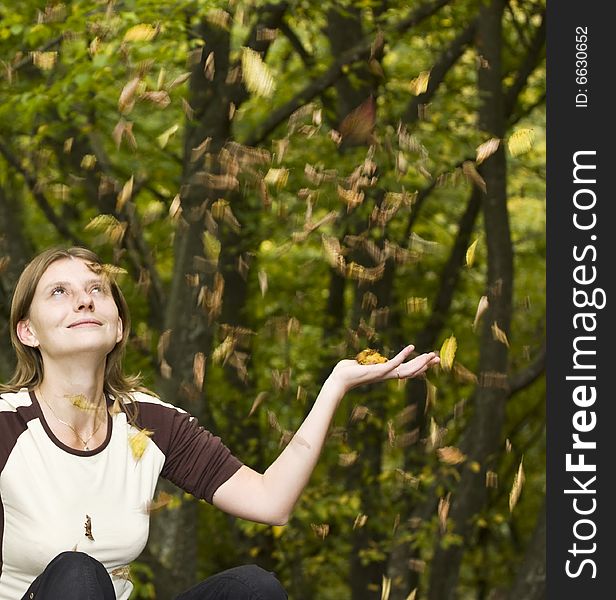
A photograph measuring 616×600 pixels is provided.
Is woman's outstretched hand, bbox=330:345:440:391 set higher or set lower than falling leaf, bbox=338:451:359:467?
lower

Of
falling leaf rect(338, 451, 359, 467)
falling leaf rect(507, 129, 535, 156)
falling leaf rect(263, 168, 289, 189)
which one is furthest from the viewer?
falling leaf rect(263, 168, 289, 189)

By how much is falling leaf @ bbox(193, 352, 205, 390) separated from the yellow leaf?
1934mm

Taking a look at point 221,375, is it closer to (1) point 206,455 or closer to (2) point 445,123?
(2) point 445,123

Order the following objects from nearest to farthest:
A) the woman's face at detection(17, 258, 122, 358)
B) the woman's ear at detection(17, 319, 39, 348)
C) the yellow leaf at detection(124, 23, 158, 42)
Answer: the woman's face at detection(17, 258, 122, 358) < the woman's ear at detection(17, 319, 39, 348) < the yellow leaf at detection(124, 23, 158, 42)

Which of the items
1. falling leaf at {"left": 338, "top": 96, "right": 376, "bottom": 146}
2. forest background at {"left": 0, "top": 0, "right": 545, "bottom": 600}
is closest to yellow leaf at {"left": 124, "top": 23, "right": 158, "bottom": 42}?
forest background at {"left": 0, "top": 0, "right": 545, "bottom": 600}

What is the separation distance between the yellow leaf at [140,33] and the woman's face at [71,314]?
10.2ft

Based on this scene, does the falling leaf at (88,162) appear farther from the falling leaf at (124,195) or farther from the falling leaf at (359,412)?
the falling leaf at (359,412)

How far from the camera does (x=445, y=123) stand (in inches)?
387

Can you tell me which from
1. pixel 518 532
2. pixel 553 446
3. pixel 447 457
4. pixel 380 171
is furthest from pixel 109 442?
pixel 518 532

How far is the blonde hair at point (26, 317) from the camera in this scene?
364 cm

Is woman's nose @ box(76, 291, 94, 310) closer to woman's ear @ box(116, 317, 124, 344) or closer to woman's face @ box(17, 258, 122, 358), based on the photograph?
woman's face @ box(17, 258, 122, 358)

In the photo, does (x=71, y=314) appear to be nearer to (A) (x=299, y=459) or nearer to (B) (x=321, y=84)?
(A) (x=299, y=459)

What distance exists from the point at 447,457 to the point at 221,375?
13.6 ft

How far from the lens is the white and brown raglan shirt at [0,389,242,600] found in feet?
11.0
